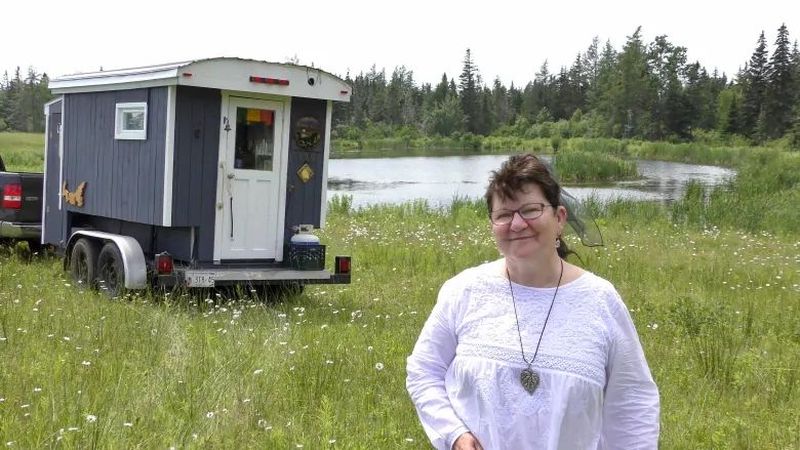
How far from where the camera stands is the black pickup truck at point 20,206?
39.7 feet

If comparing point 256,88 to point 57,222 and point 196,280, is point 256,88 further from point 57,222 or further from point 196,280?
point 57,222

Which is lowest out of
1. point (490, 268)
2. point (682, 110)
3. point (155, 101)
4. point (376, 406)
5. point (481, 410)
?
point (376, 406)

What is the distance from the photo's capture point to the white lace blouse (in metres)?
2.64

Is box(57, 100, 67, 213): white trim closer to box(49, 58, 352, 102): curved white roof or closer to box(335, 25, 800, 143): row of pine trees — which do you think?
box(49, 58, 352, 102): curved white roof

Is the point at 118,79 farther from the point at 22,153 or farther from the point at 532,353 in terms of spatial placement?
the point at 22,153

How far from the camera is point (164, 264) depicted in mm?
8719

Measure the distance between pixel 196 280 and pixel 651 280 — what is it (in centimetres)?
584

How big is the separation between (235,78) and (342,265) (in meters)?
2.35

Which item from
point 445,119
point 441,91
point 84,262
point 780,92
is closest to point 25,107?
point 445,119

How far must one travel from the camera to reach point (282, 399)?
5.35 m

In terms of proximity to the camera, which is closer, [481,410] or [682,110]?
[481,410]

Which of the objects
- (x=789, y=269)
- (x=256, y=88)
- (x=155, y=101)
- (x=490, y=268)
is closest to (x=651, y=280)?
(x=789, y=269)

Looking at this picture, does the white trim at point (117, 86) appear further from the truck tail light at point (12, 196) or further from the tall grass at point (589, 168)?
the tall grass at point (589, 168)

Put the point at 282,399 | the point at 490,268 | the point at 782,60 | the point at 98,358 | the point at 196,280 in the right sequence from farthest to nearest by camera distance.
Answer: the point at 782,60, the point at 196,280, the point at 98,358, the point at 282,399, the point at 490,268
